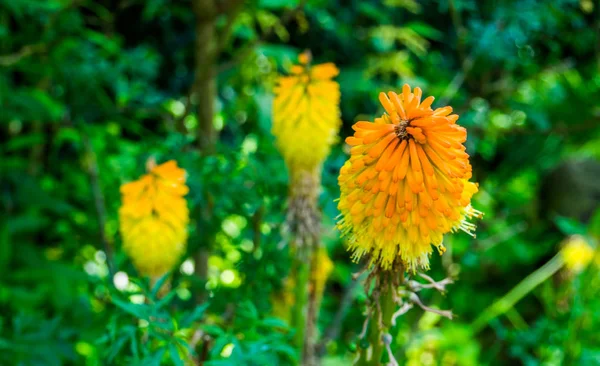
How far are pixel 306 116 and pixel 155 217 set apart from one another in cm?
45

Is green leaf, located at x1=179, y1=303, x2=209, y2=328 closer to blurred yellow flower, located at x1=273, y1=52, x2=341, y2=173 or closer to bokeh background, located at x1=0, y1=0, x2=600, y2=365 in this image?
bokeh background, located at x1=0, y1=0, x2=600, y2=365

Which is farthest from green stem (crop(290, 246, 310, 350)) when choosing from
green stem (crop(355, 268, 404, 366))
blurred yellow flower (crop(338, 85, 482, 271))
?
blurred yellow flower (crop(338, 85, 482, 271))

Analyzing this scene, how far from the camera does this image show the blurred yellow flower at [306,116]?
1438mm

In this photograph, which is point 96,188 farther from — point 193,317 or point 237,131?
point 193,317

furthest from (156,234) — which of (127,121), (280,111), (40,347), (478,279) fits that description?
(478,279)

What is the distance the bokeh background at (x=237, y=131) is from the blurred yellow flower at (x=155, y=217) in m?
0.18

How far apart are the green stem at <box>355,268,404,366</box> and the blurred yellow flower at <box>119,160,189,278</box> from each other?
659 mm

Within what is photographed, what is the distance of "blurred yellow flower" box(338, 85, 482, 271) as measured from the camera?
2.56 ft

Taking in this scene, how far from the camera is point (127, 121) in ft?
7.82

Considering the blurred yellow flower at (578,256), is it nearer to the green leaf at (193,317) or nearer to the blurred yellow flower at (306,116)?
the blurred yellow flower at (306,116)

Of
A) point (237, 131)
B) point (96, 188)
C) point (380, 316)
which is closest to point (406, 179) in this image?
point (380, 316)

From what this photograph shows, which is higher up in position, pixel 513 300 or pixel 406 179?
pixel 406 179

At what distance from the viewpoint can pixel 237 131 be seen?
9.09ft

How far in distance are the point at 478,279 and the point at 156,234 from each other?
2.84 m
